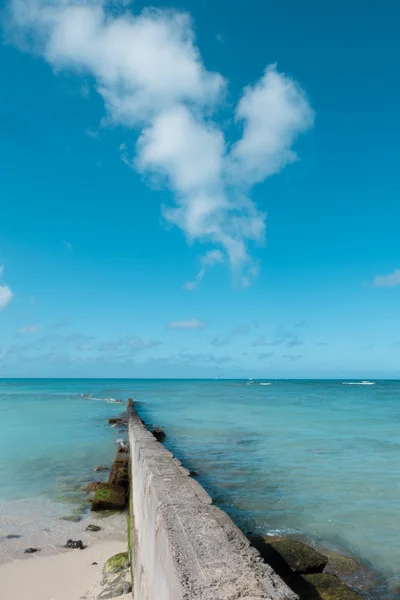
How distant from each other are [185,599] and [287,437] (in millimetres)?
14980

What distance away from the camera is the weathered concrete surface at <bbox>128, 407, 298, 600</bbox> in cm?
245

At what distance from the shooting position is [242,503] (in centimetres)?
814

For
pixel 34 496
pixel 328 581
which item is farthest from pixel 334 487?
pixel 34 496

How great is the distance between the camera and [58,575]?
18.0 ft

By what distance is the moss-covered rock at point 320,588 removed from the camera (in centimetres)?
410

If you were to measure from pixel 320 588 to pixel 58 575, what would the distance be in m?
3.38

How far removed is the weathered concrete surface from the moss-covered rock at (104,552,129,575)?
983mm

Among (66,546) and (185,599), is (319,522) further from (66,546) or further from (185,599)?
(185,599)

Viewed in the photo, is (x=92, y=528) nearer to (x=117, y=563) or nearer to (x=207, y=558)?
(x=117, y=563)

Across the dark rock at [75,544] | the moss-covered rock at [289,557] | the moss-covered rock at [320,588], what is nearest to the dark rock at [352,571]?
the moss-covered rock at [289,557]

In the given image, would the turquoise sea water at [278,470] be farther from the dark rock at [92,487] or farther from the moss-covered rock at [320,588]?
the moss-covered rock at [320,588]

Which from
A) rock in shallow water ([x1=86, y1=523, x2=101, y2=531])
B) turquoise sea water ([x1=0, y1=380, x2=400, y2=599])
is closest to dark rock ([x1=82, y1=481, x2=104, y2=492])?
turquoise sea water ([x1=0, y1=380, x2=400, y2=599])

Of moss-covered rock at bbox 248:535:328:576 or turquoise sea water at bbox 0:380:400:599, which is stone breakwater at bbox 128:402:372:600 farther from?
turquoise sea water at bbox 0:380:400:599

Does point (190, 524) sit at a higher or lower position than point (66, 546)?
higher
